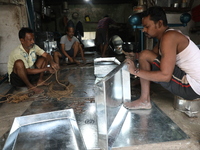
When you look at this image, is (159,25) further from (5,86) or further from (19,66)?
(5,86)

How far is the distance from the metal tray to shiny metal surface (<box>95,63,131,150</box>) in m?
0.24

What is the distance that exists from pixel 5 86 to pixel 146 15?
2917 mm

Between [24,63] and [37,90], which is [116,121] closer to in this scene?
[37,90]

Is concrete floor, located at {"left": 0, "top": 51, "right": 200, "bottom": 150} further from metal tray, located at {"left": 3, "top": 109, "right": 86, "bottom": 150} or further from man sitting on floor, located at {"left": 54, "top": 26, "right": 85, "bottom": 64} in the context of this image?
man sitting on floor, located at {"left": 54, "top": 26, "right": 85, "bottom": 64}

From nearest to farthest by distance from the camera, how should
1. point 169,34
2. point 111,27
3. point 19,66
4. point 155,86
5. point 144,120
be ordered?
point 169,34 < point 144,120 < point 19,66 < point 155,86 < point 111,27

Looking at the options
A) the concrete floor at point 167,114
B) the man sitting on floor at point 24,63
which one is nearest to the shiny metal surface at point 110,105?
the concrete floor at point 167,114

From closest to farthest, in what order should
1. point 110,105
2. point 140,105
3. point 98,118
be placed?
point 98,118 → point 110,105 → point 140,105

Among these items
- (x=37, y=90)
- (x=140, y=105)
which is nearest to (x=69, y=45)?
(x=37, y=90)

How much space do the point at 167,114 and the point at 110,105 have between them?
0.82 meters

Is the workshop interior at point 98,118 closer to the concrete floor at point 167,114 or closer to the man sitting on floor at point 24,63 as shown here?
the concrete floor at point 167,114

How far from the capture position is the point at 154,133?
1646 mm

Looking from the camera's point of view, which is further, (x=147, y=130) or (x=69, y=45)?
(x=69, y=45)

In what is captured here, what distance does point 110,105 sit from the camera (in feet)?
5.45

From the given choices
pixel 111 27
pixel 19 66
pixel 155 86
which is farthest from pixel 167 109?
pixel 111 27
